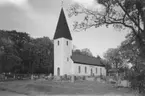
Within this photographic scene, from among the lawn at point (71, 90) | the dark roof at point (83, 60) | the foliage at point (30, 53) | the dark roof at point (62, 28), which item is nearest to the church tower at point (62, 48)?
the dark roof at point (62, 28)

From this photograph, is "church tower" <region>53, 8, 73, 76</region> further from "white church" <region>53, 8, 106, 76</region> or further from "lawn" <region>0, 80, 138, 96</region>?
"lawn" <region>0, 80, 138, 96</region>

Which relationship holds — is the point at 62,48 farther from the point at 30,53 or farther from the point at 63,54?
the point at 30,53

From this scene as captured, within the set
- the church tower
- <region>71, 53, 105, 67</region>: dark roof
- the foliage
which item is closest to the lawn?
the church tower

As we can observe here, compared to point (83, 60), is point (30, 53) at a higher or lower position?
higher

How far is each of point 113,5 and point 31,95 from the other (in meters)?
11.7

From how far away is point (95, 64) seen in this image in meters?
56.1

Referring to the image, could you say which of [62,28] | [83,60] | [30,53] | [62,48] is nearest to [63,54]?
[62,48]

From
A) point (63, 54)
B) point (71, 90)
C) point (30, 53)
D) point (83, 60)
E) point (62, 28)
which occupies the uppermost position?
point (62, 28)

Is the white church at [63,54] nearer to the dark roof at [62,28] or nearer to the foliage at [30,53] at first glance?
the dark roof at [62,28]

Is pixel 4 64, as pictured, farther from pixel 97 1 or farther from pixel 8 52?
pixel 97 1

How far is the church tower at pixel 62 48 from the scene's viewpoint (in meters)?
44.3

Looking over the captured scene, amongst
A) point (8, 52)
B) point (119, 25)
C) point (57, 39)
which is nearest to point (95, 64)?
point (57, 39)

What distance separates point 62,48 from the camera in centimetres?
4481

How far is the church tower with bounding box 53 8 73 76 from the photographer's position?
44.3 m
